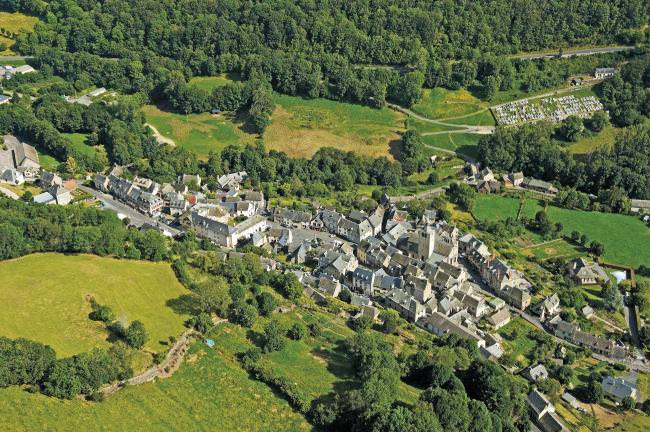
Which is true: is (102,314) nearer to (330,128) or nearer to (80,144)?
(80,144)

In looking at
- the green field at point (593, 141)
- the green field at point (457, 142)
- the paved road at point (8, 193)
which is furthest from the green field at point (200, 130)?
the green field at point (593, 141)

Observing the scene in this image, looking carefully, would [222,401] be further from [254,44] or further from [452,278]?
[254,44]

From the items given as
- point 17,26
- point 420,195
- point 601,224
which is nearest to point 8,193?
point 420,195

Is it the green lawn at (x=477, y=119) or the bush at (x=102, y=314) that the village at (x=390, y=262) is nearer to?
the bush at (x=102, y=314)

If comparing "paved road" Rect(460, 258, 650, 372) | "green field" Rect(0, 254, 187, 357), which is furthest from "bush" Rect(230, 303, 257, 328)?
"paved road" Rect(460, 258, 650, 372)

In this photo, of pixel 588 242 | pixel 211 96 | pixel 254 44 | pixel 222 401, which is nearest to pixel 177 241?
pixel 222 401
